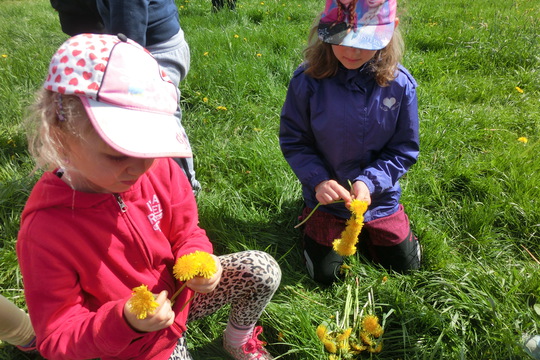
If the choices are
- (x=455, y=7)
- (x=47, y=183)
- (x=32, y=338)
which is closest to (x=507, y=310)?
(x=47, y=183)

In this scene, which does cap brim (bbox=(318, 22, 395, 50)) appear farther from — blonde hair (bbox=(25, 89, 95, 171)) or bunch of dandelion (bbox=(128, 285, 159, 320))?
bunch of dandelion (bbox=(128, 285, 159, 320))

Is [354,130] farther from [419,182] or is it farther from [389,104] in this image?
[419,182]

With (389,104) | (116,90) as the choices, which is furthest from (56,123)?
(389,104)

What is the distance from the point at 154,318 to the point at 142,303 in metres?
0.09

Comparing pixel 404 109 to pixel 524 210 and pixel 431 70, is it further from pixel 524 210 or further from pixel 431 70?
pixel 431 70

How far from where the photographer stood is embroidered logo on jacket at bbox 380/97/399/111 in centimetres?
185

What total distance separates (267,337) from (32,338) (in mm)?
995

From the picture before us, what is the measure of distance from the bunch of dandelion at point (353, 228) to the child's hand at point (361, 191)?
8.1 inches

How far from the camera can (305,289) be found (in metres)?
2.01

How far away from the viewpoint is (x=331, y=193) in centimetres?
173

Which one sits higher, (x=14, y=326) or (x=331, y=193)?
(x=331, y=193)

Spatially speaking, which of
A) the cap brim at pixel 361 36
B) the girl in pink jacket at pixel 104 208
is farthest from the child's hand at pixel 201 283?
the cap brim at pixel 361 36

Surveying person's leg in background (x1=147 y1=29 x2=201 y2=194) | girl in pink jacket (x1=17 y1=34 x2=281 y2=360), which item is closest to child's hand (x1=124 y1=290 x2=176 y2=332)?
girl in pink jacket (x1=17 y1=34 x2=281 y2=360)

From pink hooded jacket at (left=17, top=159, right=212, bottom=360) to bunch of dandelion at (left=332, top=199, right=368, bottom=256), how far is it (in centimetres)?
57
